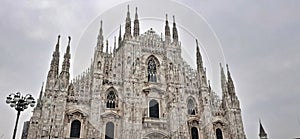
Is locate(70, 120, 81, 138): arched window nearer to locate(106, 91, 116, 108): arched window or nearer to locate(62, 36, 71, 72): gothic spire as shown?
locate(106, 91, 116, 108): arched window

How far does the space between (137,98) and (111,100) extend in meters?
2.68

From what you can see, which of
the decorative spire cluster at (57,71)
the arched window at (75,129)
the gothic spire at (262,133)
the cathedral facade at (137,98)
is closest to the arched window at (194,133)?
the cathedral facade at (137,98)

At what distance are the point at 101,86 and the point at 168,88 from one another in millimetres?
7360

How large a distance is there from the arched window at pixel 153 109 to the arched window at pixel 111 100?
13.1 feet

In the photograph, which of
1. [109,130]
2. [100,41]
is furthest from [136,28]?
[109,130]

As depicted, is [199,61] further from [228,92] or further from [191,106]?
[191,106]

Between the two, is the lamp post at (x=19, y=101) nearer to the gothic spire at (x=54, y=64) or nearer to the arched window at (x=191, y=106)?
the gothic spire at (x=54, y=64)

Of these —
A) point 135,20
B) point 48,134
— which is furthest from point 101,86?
point 135,20

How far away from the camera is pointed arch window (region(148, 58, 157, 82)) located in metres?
29.4

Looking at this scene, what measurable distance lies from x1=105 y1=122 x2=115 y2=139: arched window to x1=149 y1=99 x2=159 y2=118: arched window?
14.5ft

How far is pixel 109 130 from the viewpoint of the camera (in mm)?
24875

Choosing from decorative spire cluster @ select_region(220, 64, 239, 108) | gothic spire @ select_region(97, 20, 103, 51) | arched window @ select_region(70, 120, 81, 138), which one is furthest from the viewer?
decorative spire cluster @ select_region(220, 64, 239, 108)

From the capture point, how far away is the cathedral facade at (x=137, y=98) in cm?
2394

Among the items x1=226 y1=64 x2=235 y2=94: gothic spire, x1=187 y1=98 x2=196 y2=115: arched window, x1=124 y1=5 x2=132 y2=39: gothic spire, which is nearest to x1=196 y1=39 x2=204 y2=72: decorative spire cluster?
x1=226 y1=64 x2=235 y2=94: gothic spire
